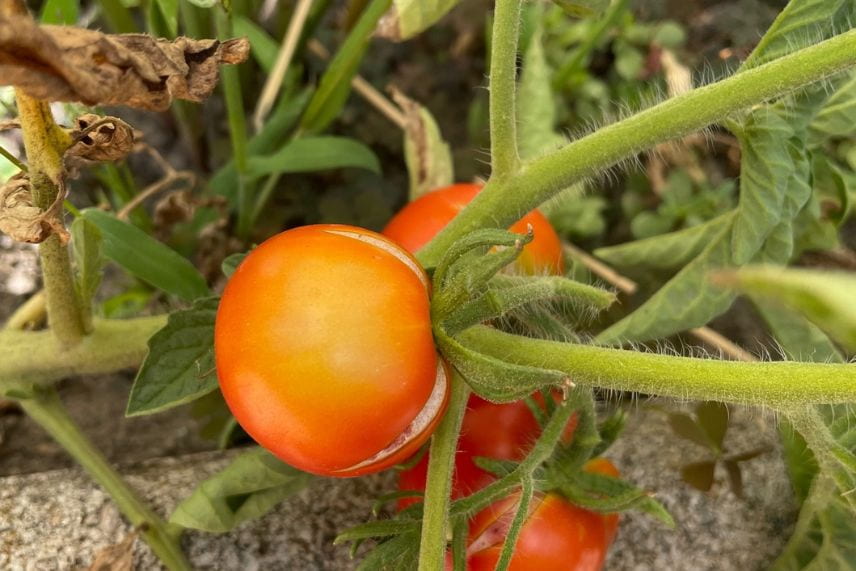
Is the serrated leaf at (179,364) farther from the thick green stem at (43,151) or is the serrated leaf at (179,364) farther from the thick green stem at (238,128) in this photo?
the thick green stem at (238,128)

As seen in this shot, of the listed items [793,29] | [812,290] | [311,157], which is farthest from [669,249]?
[812,290]

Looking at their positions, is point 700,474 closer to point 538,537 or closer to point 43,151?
point 538,537

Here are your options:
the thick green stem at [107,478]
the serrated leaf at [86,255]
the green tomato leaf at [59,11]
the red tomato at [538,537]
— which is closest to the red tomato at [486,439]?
the red tomato at [538,537]

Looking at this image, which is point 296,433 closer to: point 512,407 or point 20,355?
point 512,407

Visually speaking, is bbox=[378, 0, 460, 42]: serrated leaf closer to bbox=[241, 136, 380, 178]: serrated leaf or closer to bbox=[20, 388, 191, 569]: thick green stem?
bbox=[241, 136, 380, 178]: serrated leaf

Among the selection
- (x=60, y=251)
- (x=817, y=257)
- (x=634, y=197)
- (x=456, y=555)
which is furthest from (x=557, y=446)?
(x=817, y=257)

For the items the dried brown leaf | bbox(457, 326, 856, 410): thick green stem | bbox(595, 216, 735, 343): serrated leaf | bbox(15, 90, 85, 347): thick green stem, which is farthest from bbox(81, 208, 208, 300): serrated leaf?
bbox(595, 216, 735, 343): serrated leaf
